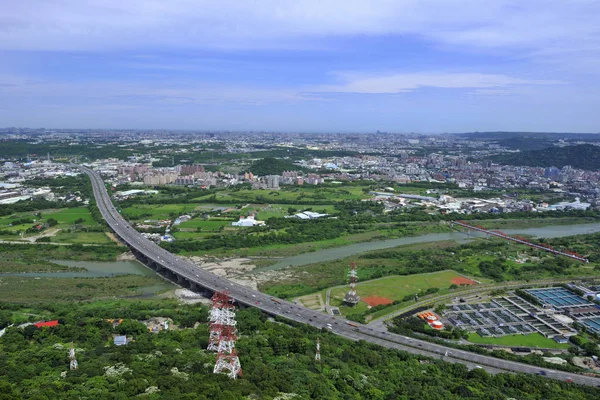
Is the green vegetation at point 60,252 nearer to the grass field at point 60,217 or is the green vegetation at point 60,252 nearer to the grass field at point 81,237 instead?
the grass field at point 81,237

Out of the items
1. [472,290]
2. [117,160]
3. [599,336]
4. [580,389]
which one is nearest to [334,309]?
[472,290]

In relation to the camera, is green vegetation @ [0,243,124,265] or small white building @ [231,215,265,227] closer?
green vegetation @ [0,243,124,265]

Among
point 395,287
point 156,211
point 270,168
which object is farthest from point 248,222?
point 270,168

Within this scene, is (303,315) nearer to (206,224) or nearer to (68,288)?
(68,288)

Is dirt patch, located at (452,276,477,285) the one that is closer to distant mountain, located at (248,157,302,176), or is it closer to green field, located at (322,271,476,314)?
green field, located at (322,271,476,314)

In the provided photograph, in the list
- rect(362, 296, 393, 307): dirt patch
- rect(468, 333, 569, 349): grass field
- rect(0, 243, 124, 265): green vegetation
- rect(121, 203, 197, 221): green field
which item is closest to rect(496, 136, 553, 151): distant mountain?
rect(121, 203, 197, 221): green field

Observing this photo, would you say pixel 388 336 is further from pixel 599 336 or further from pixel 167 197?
pixel 167 197
